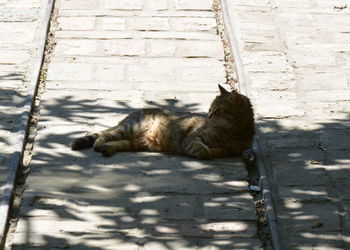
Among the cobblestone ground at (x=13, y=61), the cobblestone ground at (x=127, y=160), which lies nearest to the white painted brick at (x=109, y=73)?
the cobblestone ground at (x=127, y=160)

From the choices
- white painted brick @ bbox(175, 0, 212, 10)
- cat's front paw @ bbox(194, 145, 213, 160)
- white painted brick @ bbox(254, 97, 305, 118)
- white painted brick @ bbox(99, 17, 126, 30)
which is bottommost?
cat's front paw @ bbox(194, 145, 213, 160)

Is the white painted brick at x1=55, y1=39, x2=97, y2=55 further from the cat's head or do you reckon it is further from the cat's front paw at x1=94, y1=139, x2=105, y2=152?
the cat's head

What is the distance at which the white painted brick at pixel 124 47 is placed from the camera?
11.3 meters

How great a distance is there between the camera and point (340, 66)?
11.1 meters

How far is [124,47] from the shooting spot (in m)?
11.5

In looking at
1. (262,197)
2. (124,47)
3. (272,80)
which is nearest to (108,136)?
(262,197)

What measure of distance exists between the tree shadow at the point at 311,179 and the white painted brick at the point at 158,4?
3.75m

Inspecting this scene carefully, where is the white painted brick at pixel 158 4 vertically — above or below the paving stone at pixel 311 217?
above

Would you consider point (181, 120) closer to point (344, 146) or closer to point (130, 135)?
point (130, 135)

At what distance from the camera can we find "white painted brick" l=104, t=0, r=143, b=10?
12.7 metres

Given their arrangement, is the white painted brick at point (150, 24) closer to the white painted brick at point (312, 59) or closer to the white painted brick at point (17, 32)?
the white painted brick at point (17, 32)

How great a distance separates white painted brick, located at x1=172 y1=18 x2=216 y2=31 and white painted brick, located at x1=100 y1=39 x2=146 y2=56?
0.79 meters

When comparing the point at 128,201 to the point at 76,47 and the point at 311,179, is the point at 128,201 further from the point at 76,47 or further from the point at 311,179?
the point at 76,47

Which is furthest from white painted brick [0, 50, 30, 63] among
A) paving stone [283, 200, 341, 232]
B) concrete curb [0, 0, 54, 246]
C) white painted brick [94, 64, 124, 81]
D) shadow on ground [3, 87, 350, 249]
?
paving stone [283, 200, 341, 232]
